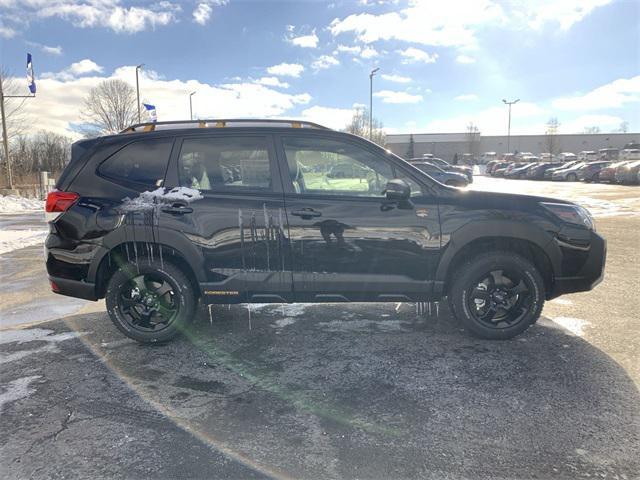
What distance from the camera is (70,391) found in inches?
134

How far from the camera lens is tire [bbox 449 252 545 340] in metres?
4.16

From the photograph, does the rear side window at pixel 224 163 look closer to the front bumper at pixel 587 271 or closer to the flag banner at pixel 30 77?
the front bumper at pixel 587 271

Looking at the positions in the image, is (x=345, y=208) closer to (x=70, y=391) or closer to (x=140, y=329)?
(x=140, y=329)

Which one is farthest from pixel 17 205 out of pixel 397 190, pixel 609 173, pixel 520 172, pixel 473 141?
pixel 473 141

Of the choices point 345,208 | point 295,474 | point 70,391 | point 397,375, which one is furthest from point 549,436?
point 70,391

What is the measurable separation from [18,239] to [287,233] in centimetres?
960

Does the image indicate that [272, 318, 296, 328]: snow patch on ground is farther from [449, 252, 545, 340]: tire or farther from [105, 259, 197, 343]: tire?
[449, 252, 545, 340]: tire

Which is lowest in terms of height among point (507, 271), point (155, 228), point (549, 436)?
point (549, 436)

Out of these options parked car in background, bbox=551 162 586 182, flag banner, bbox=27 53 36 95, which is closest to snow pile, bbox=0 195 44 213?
flag banner, bbox=27 53 36 95

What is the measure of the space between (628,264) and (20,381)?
8273 millimetres

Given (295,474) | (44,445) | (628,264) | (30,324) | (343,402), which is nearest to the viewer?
(295,474)

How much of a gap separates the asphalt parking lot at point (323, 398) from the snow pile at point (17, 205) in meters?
17.7

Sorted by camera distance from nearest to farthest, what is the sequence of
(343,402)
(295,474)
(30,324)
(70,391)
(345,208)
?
(295,474)
(343,402)
(70,391)
(345,208)
(30,324)

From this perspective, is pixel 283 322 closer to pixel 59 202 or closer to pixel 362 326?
pixel 362 326
